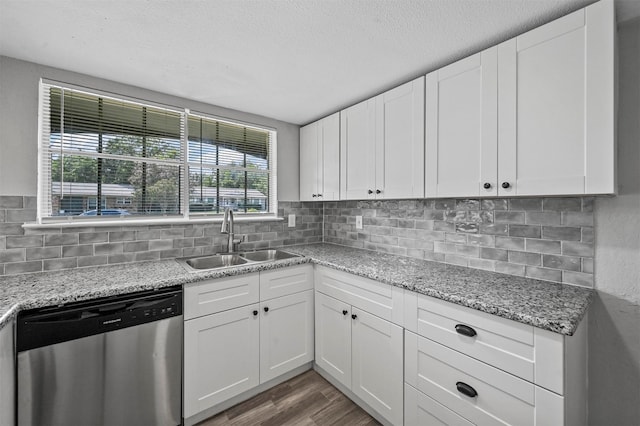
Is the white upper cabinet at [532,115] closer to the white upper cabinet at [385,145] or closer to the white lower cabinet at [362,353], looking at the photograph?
the white upper cabinet at [385,145]

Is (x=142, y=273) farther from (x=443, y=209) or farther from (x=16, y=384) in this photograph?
(x=443, y=209)

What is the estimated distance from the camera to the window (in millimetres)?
1831

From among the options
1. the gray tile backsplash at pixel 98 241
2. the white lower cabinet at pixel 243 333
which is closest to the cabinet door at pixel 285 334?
the white lower cabinet at pixel 243 333

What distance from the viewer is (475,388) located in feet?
4.14

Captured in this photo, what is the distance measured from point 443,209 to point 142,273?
218cm

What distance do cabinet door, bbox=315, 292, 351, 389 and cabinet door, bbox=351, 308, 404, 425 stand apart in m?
0.06

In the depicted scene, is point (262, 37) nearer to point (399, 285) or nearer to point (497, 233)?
point (399, 285)

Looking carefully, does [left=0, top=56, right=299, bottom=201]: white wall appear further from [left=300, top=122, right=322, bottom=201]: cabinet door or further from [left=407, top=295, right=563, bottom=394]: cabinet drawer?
[left=407, top=295, right=563, bottom=394]: cabinet drawer

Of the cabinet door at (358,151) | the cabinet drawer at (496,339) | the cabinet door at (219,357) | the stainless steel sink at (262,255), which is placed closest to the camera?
the cabinet drawer at (496,339)

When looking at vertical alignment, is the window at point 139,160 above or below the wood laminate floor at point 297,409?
above

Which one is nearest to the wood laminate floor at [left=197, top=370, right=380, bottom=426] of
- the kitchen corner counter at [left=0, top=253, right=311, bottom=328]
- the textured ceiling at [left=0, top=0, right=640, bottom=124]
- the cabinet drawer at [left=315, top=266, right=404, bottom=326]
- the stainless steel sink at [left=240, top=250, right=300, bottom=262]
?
the cabinet drawer at [left=315, top=266, right=404, bottom=326]

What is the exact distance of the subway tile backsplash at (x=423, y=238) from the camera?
1.51 m

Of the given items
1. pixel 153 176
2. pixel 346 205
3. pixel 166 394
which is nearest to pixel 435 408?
pixel 166 394

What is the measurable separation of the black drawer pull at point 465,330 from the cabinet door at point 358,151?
43.9 inches
